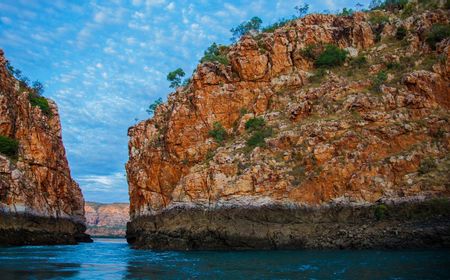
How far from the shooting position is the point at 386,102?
43906 mm

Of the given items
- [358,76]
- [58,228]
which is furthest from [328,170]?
[58,228]

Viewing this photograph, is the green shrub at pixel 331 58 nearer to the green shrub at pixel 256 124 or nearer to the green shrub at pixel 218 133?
the green shrub at pixel 256 124

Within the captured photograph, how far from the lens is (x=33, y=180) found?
59.8m

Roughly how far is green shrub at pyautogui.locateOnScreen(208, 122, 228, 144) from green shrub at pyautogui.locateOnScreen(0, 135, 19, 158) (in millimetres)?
27070

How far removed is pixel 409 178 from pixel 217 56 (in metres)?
30.8

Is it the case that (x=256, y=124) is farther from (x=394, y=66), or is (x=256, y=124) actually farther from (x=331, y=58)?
(x=394, y=66)

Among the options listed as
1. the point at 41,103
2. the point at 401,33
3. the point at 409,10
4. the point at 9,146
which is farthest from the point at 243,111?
the point at 41,103

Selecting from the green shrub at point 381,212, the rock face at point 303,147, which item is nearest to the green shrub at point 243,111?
the rock face at point 303,147

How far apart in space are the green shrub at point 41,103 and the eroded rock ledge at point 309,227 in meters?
41.2

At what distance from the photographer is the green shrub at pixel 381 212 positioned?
36216 millimetres

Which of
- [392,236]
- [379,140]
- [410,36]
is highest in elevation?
[410,36]

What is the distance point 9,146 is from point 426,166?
49.9 meters

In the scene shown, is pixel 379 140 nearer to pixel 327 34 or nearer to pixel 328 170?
pixel 328 170

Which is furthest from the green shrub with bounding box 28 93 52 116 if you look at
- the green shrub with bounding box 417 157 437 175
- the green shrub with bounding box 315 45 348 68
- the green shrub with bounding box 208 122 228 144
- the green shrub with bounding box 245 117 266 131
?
the green shrub with bounding box 417 157 437 175
